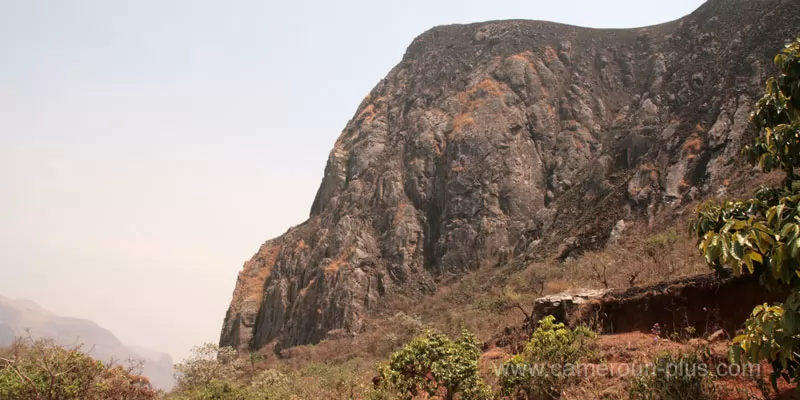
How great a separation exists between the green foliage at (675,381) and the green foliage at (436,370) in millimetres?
2892

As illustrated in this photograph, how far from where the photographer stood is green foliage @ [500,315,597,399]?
24.3ft

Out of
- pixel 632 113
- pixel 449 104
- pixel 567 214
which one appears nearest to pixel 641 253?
pixel 567 214

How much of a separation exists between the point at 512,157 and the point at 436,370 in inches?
1609

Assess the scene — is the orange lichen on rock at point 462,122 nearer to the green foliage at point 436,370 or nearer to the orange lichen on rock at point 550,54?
the orange lichen on rock at point 550,54

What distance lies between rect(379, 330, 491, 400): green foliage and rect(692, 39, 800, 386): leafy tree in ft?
15.8

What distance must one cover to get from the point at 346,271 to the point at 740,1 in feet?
147

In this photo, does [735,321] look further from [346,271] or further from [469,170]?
[469,170]

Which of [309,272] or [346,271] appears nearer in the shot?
[346,271]

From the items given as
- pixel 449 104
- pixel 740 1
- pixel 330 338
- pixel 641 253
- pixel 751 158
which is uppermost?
pixel 740 1

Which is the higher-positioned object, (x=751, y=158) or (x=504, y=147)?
(x=504, y=147)

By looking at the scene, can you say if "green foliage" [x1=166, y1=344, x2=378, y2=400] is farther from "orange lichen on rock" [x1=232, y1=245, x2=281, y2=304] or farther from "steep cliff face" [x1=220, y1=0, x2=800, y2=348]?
"orange lichen on rock" [x1=232, y1=245, x2=281, y2=304]

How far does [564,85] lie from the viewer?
54469mm

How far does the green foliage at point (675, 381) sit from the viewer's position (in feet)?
Answer: 18.2

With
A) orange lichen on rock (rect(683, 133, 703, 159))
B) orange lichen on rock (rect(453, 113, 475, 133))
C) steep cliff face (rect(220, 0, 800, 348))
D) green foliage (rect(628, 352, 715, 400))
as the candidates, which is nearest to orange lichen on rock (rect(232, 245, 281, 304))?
steep cliff face (rect(220, 0, 800, 348))
